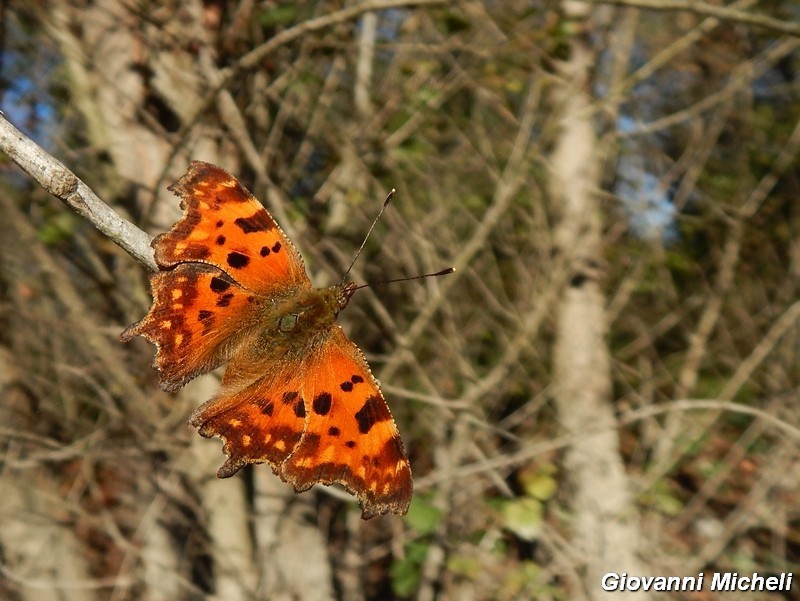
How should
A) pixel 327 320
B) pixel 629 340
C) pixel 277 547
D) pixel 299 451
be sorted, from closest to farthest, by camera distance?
pixel 299 451 < pixel 327 320 < pixel 277 547 < pixel 629 340

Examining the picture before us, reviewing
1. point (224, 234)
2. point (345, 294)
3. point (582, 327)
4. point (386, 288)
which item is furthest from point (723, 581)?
point (224, 234)

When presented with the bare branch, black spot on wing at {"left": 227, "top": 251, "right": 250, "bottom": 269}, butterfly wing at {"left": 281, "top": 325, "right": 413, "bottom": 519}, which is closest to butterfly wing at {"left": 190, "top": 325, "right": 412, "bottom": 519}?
butterfly wing at {"left": 281, "top": 325, "right": 413, "bottom": 519}

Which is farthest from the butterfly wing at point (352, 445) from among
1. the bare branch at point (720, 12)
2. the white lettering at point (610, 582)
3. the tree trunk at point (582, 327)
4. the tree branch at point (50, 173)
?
the tree trunk at point (582, 327)

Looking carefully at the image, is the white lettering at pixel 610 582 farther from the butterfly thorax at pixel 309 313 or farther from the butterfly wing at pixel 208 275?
the butterfly wing at pixel 208 275

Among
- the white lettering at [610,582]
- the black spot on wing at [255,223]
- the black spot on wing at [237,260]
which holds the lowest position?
the white lettering at [610,582]

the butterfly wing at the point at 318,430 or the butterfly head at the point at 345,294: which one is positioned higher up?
the butterfly head at the point at 345,294

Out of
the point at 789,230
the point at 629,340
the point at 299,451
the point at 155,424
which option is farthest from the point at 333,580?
the point at 789,230

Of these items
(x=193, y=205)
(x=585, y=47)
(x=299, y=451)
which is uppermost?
(x=585, y=47)

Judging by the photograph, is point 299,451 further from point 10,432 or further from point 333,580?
point 333,580
